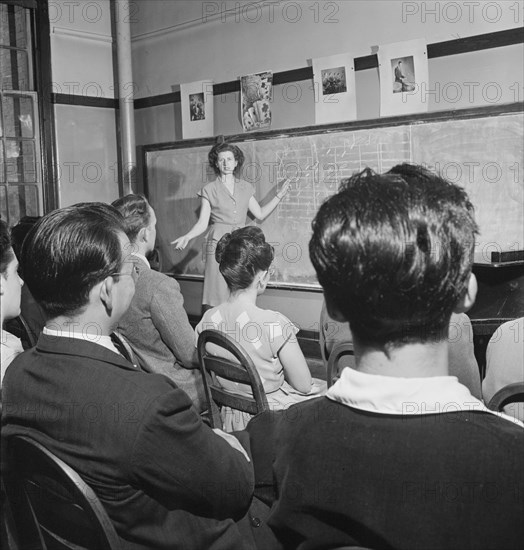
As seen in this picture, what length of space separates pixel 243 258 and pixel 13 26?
13.2 ft

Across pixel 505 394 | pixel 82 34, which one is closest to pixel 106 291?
pixel 505 394

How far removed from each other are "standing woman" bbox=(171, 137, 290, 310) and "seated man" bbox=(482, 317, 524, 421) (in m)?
2.89

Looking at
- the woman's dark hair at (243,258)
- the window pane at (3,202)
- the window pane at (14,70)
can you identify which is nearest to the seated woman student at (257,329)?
the woman's dark hair at (243,258)

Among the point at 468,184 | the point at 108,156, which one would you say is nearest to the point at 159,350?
the point at 468,184

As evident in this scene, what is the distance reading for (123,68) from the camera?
17.9 feet

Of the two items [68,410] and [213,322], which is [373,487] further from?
[213,322]

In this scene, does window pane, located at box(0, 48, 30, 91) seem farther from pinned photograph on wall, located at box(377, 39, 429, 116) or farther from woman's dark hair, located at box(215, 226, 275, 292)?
woman's dark hair, located at box(215, 226, 275, 292)

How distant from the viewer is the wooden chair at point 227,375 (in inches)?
70.6

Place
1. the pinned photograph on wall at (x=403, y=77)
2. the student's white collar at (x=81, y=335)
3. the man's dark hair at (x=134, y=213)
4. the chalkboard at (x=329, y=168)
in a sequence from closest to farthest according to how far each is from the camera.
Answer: the student's white collar at (x=81, y=335) → the man's dark hair at (x=134, y=213) → the chalkboard at (x=329, y=168) → the pinned photograph on wall at (x=403, y=77)

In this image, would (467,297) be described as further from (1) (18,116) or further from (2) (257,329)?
(1) (18,116)

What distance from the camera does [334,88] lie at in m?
4.15

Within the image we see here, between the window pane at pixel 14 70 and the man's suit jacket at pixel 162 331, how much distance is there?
3466mm

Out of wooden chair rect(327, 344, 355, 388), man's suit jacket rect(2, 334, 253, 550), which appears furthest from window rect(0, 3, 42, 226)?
man's suit jacket rect(2, 334, 253, 550)

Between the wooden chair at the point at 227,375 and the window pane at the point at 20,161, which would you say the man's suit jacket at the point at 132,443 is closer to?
the wooden chair at the point at 227,375
